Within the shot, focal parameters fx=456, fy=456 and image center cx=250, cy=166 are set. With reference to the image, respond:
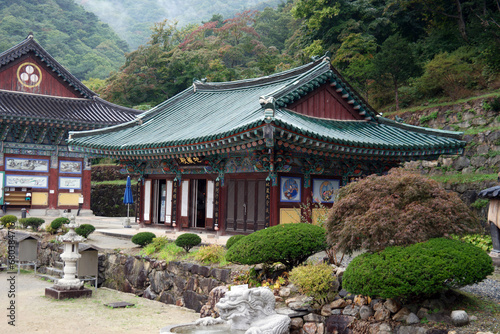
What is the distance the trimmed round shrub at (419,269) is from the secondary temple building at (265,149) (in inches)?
235

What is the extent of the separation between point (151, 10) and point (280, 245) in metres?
131

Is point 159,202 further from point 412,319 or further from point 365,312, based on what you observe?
point 412,319

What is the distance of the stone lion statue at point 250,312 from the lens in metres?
7.79

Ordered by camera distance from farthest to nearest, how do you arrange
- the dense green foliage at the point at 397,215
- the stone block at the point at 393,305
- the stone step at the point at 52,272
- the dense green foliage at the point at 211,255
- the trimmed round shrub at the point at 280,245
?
the stone step at the point at 52,272 < the dense green foliage at the point at 211,255 < the trimmed round shrub at the point at 280,245 < the dense green foliage at the point at 397,215 < the stone block at the point at 393,305

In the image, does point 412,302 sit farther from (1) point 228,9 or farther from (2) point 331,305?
(1) point 228,9

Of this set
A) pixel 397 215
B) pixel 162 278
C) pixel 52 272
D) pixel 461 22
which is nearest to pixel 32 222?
pixel 52 272

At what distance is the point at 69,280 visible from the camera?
13.7 metres

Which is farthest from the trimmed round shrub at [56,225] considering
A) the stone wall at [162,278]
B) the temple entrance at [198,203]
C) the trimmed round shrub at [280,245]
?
the trimmed round shrub at [280,245]

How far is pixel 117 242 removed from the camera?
1877 centimetres

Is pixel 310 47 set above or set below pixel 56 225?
above

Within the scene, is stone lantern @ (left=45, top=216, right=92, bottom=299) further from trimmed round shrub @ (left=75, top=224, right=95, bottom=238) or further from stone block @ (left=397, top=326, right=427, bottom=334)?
stone block @ (left=397, top=326, right=427, bottom=334)

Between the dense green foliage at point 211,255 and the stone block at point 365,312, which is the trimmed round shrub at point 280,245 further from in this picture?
the dense green foliage at point 211,255

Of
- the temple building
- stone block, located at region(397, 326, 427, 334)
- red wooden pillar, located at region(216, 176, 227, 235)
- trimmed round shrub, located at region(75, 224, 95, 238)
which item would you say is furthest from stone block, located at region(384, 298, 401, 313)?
the temple building

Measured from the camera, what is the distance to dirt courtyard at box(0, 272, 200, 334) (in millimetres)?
10352
